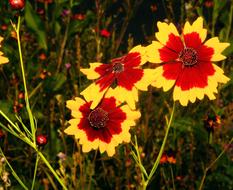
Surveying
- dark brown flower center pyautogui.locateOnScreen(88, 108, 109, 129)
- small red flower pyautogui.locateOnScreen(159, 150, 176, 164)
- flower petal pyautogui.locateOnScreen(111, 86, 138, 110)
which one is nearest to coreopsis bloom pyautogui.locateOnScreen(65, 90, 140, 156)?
dark brown flower center pyautogui.locateOnScreen(88, 108, 109, 129)

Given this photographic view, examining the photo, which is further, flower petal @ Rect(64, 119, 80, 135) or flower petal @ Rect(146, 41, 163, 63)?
flower petal @ Rect(64, 119, 80, 135)

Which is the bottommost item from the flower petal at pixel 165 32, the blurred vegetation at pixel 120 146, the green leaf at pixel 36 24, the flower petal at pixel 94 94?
the blurred vegetation at pixel 120 146

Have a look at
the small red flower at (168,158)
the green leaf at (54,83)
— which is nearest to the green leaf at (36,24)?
the green leaf at (54,83)

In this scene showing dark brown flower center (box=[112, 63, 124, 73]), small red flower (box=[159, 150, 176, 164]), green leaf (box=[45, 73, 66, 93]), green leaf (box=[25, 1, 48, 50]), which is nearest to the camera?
dark brown flower center (box=[112, 63, 124, 73])

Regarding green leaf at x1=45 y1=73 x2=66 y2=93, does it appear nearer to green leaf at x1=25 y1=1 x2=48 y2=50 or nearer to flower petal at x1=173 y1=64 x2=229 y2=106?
green leaf at x1=25 y1=1 x2=48 y2=50

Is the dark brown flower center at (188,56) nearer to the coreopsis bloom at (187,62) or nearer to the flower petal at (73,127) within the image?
the coreopsis bloom at (187,62)

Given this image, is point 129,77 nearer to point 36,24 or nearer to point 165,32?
point 165,32
